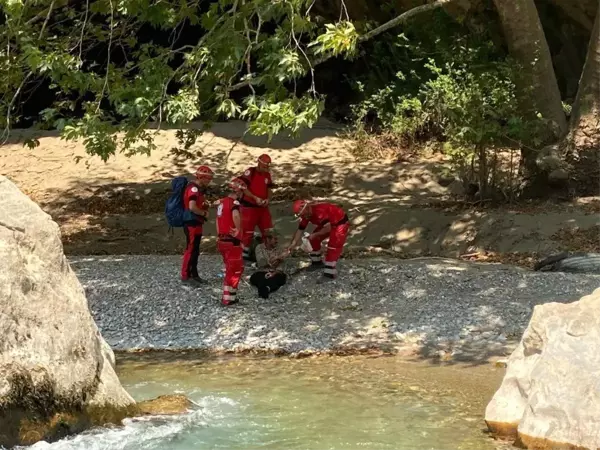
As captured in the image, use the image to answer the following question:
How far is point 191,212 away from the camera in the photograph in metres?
10.4

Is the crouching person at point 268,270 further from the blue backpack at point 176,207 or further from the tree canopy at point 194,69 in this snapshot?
the tree canopy at point 194,69

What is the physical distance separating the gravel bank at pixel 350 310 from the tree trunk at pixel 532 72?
11.5 ft

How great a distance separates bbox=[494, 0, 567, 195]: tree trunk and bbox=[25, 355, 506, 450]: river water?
6.68 metres

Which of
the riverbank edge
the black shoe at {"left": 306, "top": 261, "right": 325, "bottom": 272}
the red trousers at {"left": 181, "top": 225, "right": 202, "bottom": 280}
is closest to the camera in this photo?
the riverbank edge

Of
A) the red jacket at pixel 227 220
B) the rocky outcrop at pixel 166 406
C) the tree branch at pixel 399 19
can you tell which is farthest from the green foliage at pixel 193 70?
the rocky outcrop at pixel 166 406

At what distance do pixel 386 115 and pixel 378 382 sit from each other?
11944mm

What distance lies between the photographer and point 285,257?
10.7m

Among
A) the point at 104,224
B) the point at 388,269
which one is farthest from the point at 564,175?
the point at 104,224

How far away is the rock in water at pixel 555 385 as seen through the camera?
18.3 feet

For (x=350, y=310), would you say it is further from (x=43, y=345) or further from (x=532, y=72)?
(x=532, y=72)

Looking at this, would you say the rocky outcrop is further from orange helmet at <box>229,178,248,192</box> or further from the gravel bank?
orange helmet at <box>229,178,248,192</box>

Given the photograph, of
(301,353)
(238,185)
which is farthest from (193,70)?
(301,353)

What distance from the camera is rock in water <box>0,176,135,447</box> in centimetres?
563

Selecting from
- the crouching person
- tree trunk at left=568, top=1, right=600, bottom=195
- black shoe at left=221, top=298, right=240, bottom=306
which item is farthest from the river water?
tree trunk at left=568, top=1, right=600, bottom=195
